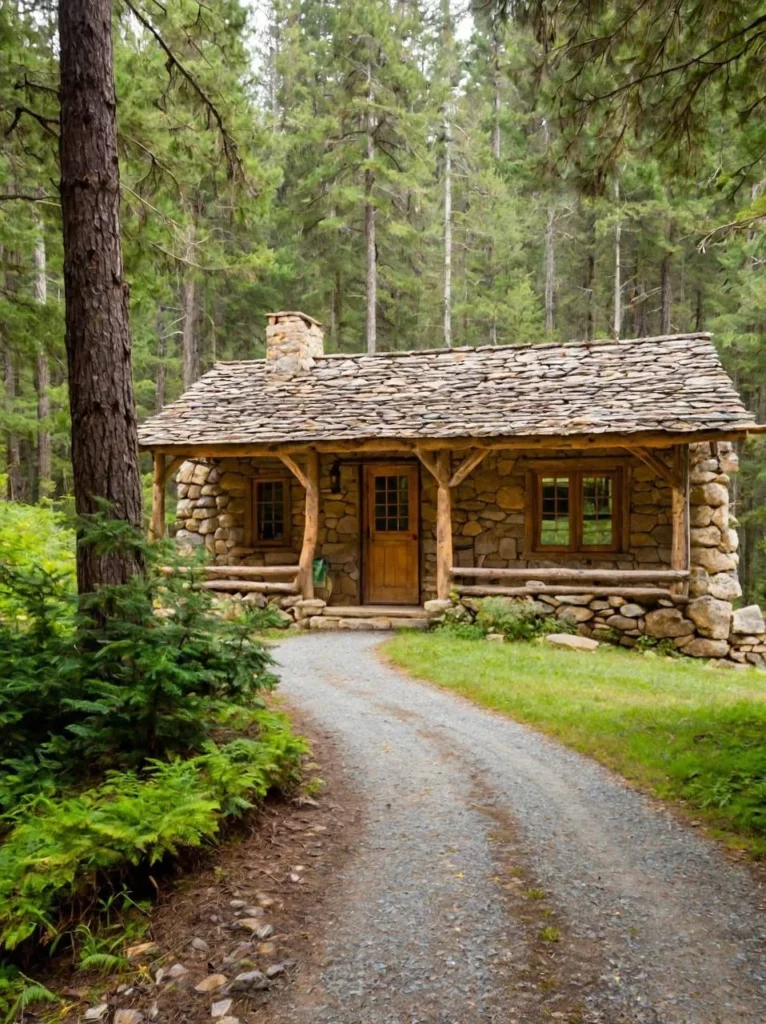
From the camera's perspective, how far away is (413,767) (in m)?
5.11

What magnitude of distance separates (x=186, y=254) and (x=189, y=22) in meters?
2.19

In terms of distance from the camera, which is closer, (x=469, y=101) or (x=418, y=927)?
(x=418, y=927)

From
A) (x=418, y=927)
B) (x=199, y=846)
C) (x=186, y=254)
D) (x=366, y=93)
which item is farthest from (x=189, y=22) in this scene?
(x=366, y=93)

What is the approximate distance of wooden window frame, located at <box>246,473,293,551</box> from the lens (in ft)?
43.1

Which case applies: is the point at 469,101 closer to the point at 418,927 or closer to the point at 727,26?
the point at 727,26

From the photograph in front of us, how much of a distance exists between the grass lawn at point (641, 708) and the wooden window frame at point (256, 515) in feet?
11.8

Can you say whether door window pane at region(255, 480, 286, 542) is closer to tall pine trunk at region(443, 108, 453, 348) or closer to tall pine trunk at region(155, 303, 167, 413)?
tall pine trunk at region(155, 303, 167, 413)

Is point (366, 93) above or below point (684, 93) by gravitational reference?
above

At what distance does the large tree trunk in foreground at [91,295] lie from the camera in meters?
4.77

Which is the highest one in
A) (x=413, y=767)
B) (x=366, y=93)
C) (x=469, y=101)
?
(x=469, y=101)

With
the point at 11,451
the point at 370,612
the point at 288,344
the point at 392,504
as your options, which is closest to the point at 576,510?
the point at 392,504

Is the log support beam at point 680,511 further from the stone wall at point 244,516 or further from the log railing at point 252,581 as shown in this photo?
the log railing at point 252,581

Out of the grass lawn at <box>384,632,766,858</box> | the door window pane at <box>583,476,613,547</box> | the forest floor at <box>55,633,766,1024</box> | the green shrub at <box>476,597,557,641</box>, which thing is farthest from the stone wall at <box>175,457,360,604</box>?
the forest floor at <box>55,633,766,1024</box>

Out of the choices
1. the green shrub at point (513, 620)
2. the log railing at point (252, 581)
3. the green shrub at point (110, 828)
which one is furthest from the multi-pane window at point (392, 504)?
the green shrub at point (110, 828)
